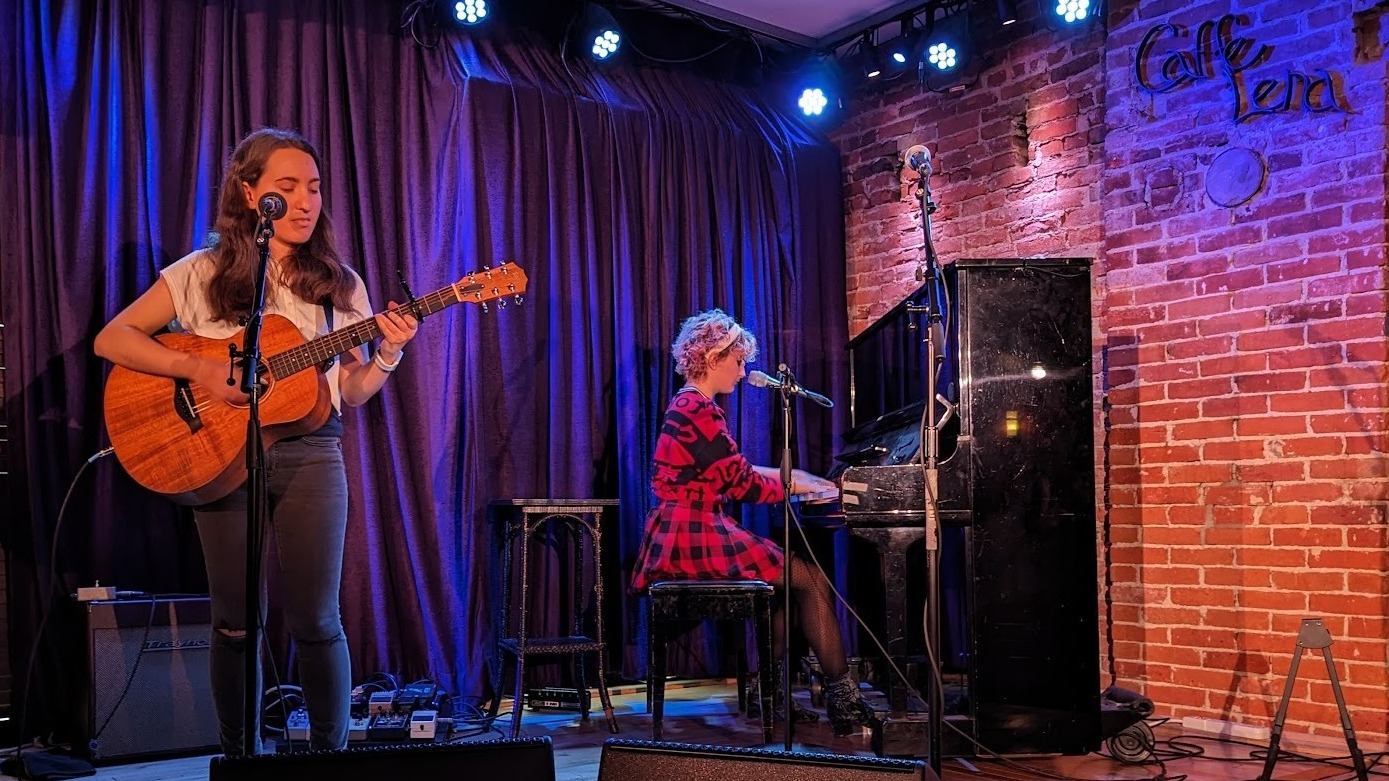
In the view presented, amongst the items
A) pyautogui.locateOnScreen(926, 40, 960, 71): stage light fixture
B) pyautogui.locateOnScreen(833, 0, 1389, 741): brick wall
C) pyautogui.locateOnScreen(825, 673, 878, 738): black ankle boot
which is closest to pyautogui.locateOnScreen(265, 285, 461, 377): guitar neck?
pyautogui.locateOnScreen(825, 673, 878, 738): black ankle boot

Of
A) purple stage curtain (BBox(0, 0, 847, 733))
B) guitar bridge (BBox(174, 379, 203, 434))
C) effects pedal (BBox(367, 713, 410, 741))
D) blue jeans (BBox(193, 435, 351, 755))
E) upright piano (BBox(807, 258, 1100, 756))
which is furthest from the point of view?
purple stage curtain (BBox(0, 0, 847, 733))

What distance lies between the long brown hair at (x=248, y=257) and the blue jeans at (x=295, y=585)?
15.6 inches

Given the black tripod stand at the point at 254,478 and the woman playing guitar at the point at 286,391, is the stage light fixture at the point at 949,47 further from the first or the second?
the black tripod stand at the point at 254,478

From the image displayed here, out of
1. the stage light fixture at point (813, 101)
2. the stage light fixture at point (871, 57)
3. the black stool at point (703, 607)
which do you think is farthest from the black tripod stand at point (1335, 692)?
the stage light fixture at point (813, 101)

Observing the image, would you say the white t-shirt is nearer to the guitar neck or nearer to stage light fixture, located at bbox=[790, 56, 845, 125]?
the guitar neck

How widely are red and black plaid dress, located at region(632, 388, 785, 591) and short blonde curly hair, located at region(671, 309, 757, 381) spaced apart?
0.18 meters

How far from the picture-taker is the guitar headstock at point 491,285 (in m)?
3.23

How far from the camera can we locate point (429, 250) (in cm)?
488

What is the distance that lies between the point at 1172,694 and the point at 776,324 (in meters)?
2.54

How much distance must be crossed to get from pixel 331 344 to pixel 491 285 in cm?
50

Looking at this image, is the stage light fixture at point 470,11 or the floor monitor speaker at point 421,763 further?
the stage light fixture at point 470,11

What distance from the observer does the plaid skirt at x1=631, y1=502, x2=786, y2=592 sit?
421 cm

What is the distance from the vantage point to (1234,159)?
433 cm

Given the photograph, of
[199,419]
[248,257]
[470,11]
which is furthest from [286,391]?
[470,11]
